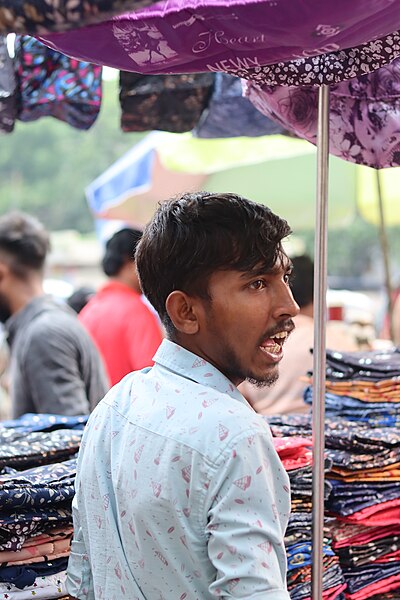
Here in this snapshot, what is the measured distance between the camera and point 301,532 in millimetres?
2297

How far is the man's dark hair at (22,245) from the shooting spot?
152 inches

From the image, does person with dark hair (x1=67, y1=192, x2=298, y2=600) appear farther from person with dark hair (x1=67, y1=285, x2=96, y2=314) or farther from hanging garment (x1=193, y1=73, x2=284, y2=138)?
person with dark hair (x1=67, y1=285, x2=96, y2=314)

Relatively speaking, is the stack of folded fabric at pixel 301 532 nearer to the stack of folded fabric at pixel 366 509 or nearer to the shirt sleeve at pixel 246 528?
the stack of folded fabric at pixel 366 509

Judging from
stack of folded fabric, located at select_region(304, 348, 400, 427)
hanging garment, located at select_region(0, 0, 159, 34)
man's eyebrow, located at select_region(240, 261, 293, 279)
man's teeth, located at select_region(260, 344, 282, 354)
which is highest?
hanging garment, located at select_region(0, 0, 159, 34)

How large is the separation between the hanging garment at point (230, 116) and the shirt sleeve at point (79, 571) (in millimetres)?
1866

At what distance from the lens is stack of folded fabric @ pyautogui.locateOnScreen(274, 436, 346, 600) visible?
226 centimetres

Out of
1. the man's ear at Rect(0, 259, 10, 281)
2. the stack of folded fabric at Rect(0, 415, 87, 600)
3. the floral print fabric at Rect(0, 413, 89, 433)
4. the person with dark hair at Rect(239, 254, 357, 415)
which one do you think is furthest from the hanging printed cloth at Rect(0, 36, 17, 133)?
the person with dark hair at Rect(239, 254, 357, 415)

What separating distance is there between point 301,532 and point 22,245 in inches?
80.0

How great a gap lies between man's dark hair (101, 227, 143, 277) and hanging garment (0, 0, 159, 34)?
141 inches

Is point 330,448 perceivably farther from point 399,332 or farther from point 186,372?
point 399,332

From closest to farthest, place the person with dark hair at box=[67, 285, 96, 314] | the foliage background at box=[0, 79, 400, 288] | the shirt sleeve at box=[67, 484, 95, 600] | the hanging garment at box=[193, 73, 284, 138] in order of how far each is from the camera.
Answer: the shirt sleeve at box=[67, 484, 95, 600] < the hanging garment at box=[193, 73, 284, 138] < the person with dark hair at box=[67, 285, 96, 314] < the foliage background at box=[0, 79, 400, 288]

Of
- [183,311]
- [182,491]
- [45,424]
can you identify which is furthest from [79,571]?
[45,424]

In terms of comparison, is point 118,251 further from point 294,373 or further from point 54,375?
point 54,375

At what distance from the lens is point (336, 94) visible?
2119 millimetres
